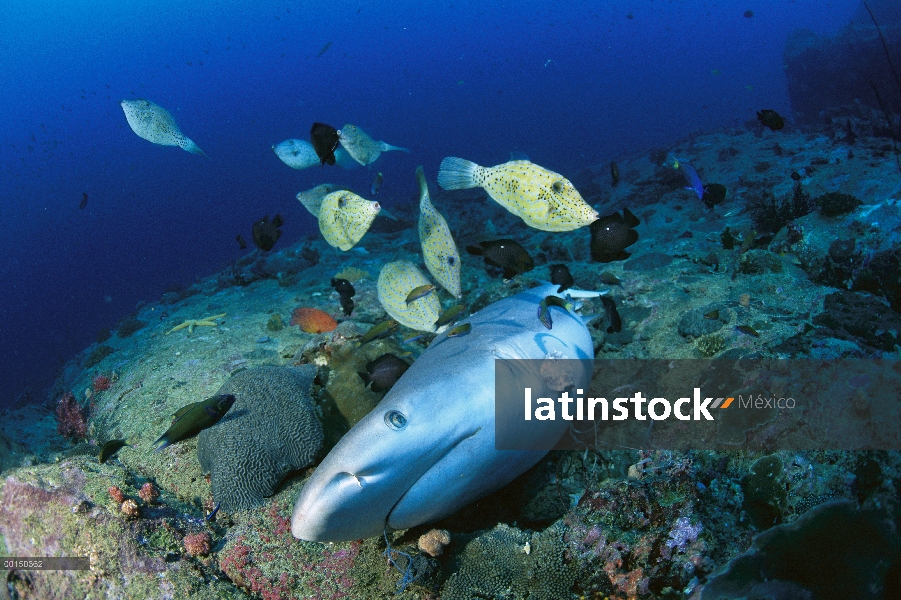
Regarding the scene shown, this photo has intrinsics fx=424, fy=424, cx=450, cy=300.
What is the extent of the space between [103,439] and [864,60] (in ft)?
100

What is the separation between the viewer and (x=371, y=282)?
27.5ft

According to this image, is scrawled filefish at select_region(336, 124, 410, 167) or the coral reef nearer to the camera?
the coral reef

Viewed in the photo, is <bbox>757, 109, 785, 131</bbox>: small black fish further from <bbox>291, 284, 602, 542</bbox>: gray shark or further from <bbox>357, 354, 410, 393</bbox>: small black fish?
<bbox>357, 354, 410, 393</bbox>: small black fish

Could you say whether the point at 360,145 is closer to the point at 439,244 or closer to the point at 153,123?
the point at 439,244

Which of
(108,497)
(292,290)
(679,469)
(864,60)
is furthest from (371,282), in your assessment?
(864,60)

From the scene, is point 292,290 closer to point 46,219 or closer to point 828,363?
point 828,363

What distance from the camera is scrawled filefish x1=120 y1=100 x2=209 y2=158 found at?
193 inches

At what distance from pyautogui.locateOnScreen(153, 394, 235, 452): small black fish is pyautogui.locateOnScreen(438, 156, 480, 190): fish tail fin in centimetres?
249

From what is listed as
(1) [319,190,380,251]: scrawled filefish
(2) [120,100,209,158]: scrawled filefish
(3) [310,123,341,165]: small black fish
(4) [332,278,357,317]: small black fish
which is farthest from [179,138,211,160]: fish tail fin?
(4) [332,278,357,317]: small black fish

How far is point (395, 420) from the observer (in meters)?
2.24

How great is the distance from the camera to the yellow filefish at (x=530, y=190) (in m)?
2.74

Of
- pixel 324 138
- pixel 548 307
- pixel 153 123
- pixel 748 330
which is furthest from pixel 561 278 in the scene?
pixel 153 123

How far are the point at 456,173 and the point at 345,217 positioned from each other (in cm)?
141

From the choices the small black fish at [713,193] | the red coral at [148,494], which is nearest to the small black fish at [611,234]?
the small black fish at [713,193]
